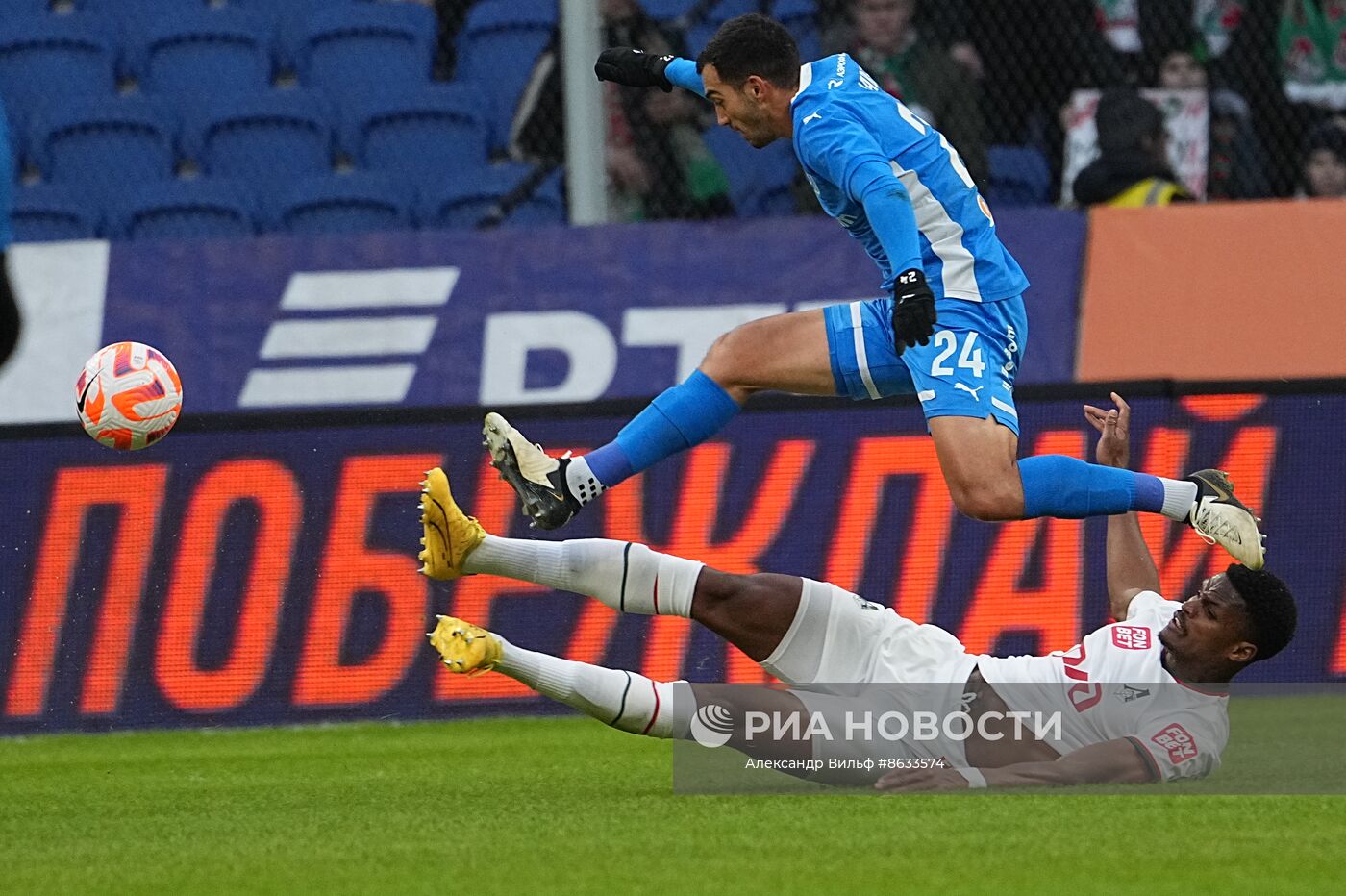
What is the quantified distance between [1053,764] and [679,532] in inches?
143

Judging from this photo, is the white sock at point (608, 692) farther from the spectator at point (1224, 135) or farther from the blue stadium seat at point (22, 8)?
→ the blue stadium seat at point (22, 8)

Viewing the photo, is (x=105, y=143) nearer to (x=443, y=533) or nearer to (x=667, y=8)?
(x=667, y=8)

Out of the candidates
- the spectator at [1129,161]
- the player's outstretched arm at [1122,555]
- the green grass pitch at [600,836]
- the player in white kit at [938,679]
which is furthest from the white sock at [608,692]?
the spectator at [1129,161]

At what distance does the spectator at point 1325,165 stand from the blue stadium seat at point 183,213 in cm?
579

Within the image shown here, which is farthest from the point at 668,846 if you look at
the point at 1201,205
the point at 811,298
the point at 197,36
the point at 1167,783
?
the point at 197,36

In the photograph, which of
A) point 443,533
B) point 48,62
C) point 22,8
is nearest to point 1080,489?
point 443,533

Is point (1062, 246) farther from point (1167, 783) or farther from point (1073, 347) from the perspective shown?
point (1167, 783)

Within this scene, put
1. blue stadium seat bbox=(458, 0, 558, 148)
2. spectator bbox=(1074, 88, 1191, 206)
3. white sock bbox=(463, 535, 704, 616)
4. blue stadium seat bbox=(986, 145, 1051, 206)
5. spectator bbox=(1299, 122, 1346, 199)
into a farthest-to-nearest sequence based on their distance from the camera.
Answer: blue stadium seat bbox=(458, 0, 558, 148), blue stadium seat bbox=(986, 145, 1051, 206), spectator bbox=(1299, 122, 1346, 199), spectator bbox=(1074, 88, 1191, 206), white sock bbox=(463, 535, 704, 616)

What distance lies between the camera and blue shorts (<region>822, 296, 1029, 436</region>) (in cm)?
653

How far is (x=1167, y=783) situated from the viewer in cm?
611

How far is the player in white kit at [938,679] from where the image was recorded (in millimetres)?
5906

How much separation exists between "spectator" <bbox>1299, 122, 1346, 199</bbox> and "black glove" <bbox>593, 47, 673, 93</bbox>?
538 centimetres

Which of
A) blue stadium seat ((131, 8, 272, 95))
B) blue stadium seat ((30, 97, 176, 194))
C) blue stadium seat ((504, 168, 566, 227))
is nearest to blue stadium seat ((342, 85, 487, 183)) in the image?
blue stadium seat ((504, 168, 566, 227))

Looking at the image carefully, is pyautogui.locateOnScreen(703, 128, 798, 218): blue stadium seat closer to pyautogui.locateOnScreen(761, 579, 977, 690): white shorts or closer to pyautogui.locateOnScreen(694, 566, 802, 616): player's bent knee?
pyautogui.locateOnScreen(694, 566, 802, 616): player's bent knee
